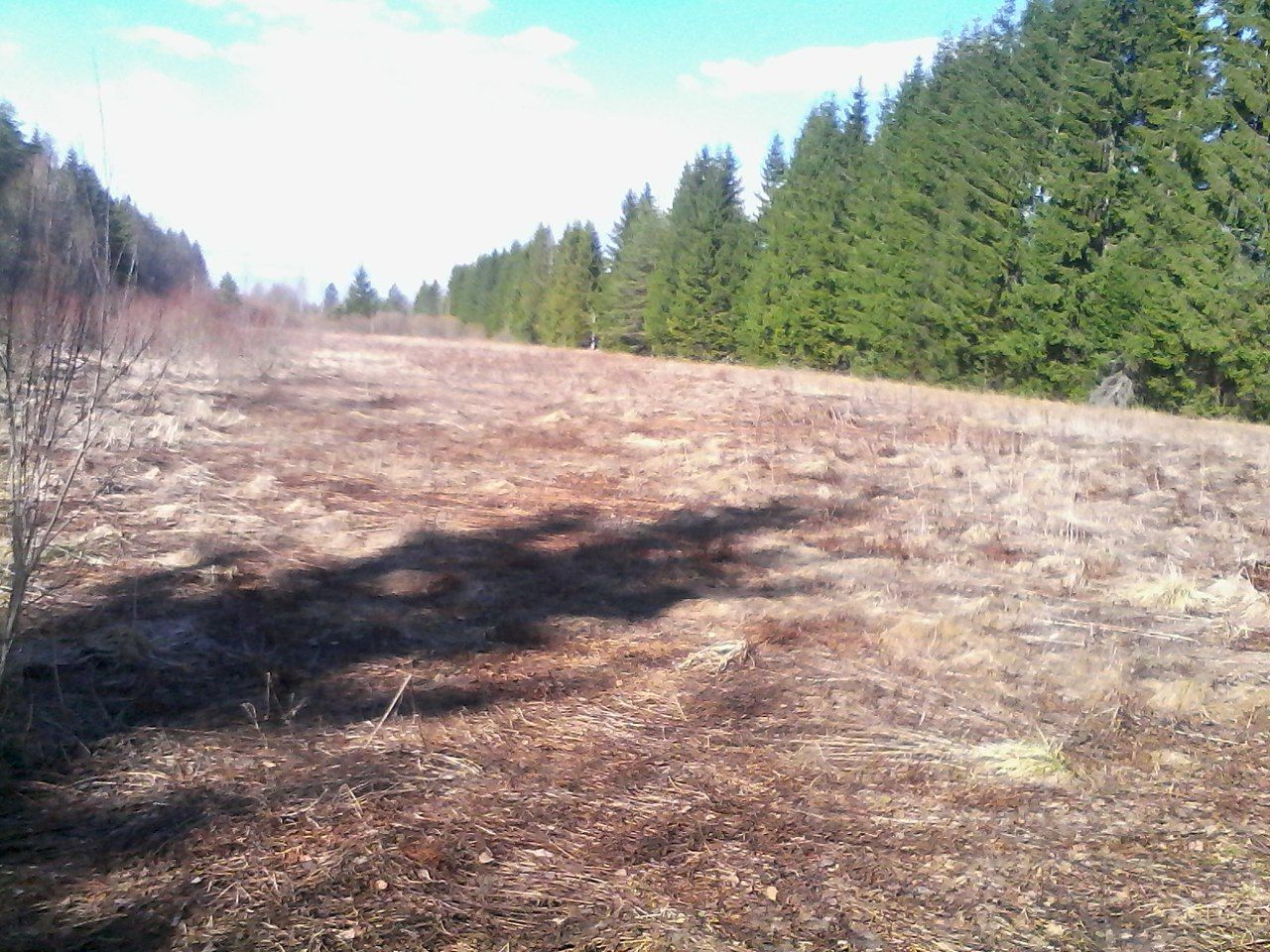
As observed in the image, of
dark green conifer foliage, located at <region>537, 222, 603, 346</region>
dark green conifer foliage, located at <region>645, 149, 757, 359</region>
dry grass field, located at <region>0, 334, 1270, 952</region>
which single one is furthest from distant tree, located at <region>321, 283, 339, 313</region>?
dark green conifer foliage, located at <region>537, 222, 603, 346</region>

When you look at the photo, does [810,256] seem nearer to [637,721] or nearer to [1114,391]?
[1114,391]

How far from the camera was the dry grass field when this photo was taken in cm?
293

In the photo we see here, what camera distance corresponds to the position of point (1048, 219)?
81.5 feet

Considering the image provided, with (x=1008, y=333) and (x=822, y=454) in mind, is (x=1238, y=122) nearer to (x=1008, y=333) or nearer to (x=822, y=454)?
(x=1008, y=333)

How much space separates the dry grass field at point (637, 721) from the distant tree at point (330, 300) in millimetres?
11214

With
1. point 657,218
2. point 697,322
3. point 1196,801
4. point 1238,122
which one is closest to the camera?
point 1196,801

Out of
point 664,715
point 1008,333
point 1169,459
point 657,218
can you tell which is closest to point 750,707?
point 664,715

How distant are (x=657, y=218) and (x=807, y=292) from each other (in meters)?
17.3

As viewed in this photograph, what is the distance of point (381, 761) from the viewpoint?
3.75 meters

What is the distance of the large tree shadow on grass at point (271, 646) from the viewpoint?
3234mm

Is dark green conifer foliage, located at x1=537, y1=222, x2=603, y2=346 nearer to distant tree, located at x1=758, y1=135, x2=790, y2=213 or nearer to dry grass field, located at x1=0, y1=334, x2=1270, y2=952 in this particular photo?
distant tree, located at x1=758, y1=135, x2=790, y2=213


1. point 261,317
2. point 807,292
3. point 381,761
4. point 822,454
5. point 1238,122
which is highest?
point 1238,122

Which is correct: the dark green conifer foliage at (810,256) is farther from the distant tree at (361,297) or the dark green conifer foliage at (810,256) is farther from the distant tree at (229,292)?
the distant tree at (229,292)

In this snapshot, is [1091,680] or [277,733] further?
[1091,680]
